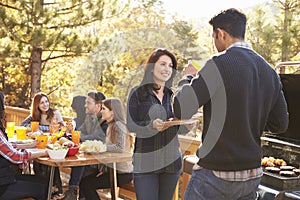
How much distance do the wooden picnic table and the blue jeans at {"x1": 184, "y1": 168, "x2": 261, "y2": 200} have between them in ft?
4.75

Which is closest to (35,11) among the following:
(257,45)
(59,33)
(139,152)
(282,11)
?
(59,33)

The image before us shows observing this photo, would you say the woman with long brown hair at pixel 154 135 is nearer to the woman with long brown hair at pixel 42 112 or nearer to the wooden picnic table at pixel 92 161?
the wooden picnic table at pixel 92 161

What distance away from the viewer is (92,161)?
3115 mm

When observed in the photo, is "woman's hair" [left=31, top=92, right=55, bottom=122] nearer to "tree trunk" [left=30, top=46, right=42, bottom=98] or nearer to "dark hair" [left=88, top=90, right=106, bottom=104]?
"dark hair" [left=88, top=90, right=106, bottom=104]

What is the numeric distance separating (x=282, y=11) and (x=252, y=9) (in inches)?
26.0

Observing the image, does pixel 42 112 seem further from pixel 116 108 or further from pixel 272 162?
pixel 272 162

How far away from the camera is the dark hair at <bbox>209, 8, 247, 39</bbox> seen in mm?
1669

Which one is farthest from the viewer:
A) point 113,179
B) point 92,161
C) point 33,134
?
point 33,134

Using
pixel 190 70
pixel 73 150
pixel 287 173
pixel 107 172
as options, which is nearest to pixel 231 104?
pixel 190 70

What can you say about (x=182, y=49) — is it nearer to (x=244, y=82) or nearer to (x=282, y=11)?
(x=282, y=11)

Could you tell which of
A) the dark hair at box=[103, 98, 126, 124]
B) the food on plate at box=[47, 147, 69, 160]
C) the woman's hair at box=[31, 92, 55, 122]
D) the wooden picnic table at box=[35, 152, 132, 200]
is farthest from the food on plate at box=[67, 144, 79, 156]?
the woman's hair at box=[31, 92, 55, 122]

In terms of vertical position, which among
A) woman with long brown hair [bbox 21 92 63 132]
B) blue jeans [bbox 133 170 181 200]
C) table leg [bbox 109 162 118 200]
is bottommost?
table leg [bbox 109 162 118 200]

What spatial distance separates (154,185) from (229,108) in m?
1.15

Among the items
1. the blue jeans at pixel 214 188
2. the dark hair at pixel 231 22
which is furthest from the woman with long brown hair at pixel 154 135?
the dark hair at pixel 231 22
